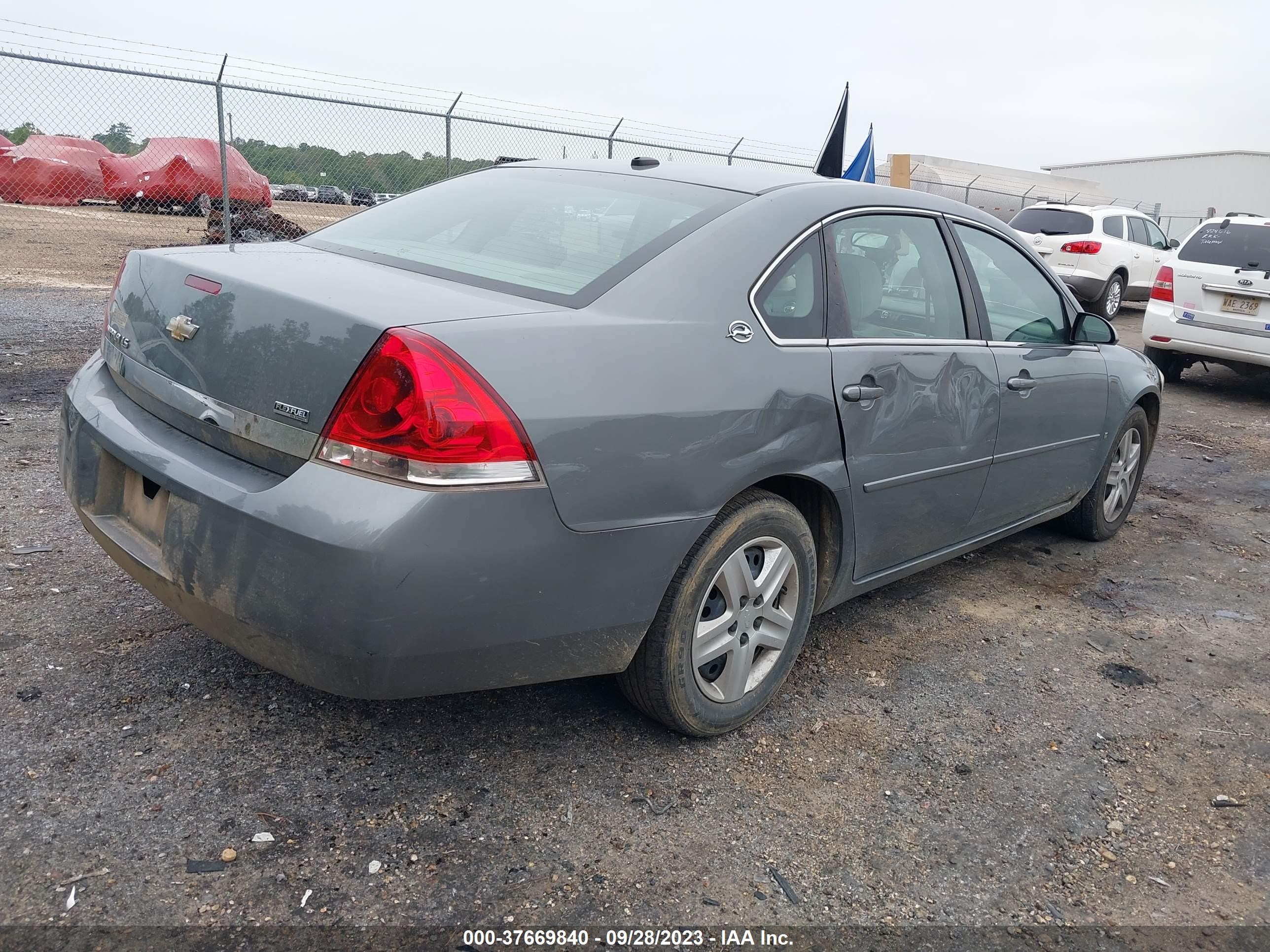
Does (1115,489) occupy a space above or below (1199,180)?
below

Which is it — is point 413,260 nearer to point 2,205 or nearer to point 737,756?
point 737,756

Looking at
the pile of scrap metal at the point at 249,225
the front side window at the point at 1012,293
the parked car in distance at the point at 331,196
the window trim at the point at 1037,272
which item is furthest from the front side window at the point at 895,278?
the parked car in distance at the point at 331,196

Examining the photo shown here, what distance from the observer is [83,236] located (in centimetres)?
1647

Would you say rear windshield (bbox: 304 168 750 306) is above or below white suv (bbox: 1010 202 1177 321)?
below

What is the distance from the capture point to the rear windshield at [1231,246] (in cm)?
905

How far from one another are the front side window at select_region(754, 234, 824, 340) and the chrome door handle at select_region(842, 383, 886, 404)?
18 centimetres

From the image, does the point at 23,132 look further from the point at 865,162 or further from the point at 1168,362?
the point at 1168,362

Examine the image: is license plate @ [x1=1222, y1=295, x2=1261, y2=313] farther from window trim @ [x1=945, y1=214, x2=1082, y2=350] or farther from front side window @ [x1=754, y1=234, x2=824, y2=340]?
front side window @ [x1=754, y1=234, x2=824, y2=340]

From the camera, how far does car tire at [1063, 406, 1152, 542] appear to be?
4707mm

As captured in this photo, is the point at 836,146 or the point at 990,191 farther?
the point at 990,191

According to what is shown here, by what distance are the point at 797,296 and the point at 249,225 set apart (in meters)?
10.9

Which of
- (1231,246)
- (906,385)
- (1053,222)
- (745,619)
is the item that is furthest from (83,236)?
(745,619)

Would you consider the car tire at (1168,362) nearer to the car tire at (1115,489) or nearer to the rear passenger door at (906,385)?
the car tire at (1115,489)

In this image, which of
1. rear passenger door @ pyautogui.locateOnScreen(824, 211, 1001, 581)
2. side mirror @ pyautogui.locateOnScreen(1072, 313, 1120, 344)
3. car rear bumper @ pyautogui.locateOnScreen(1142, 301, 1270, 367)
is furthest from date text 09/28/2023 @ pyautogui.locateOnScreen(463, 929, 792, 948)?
car rear bumper @ pyautogui.locateOnScreen(1142, 301, 1270, 367)
